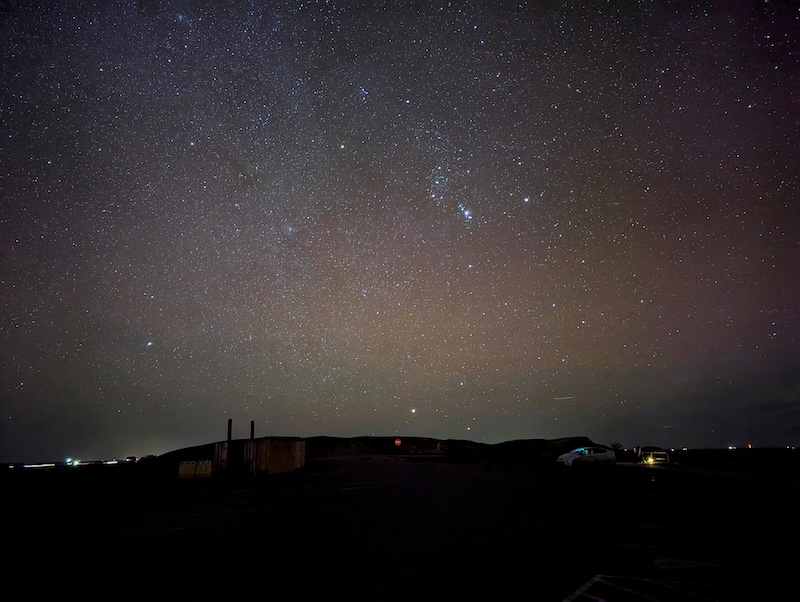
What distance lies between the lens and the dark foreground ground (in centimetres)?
730

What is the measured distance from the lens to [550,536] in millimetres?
11023

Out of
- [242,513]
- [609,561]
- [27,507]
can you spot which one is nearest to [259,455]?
[27,507]

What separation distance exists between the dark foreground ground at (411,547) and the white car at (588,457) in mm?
17150

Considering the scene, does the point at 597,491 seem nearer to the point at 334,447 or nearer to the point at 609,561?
the point at 609,561

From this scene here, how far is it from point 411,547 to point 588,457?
2980 centimetres

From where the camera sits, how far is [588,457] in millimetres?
36656

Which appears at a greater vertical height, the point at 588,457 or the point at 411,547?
the point at 411,547

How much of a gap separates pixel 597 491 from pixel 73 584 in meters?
17.9

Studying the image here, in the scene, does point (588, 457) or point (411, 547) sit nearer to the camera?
point (411, 547)

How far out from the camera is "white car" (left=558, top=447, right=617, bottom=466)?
3644 cm

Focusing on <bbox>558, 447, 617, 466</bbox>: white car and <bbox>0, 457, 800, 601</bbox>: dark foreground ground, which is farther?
<bbox>558, 447, 617, 466</bbox>: white car

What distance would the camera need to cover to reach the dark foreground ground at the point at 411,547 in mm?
7305

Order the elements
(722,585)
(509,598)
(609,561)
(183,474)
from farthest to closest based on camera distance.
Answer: (183,474), (609,561), (722,585), (509,598)

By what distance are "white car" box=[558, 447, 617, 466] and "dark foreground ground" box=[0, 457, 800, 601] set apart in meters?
17.1
